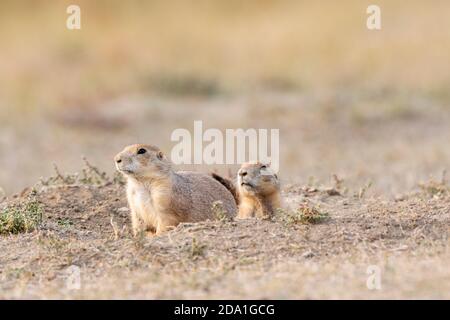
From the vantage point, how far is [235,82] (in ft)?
65.9

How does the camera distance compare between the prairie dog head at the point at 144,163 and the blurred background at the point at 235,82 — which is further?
the blurred background at the point at 235,82

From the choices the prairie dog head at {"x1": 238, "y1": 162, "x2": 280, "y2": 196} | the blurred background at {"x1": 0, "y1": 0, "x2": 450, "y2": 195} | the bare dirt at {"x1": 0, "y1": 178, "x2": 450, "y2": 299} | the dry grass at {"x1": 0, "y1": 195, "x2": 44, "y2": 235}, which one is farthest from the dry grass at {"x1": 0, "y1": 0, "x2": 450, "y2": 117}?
the bare dirt at {"x1": 0, "y1": 178, "x2": 450, "y2": 299}

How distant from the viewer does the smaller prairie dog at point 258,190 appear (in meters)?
8.30

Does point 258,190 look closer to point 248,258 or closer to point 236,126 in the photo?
point 248,258

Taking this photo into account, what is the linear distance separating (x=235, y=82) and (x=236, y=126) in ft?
Result: 11.3

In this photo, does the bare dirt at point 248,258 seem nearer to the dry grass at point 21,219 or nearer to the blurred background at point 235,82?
the dry grass at point 21,219

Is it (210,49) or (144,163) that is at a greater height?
(210,49)

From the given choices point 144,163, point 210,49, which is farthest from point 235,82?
point 144,163

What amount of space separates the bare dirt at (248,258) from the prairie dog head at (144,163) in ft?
1.78

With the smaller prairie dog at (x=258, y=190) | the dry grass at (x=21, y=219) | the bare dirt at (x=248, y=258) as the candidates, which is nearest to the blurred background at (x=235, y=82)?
the smaller prairie dog at (x=258, y=190)

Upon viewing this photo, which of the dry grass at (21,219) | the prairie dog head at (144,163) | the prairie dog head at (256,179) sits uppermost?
the prairie dog head at (144,163)

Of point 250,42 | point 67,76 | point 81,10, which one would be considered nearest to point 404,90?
point 250,42

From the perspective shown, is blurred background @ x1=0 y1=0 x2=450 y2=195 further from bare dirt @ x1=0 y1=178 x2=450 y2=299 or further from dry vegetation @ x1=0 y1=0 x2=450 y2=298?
bare dirt @ x1=0 y1=178 x2=450 y2=299

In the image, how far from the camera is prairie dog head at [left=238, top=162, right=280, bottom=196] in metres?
8.28
